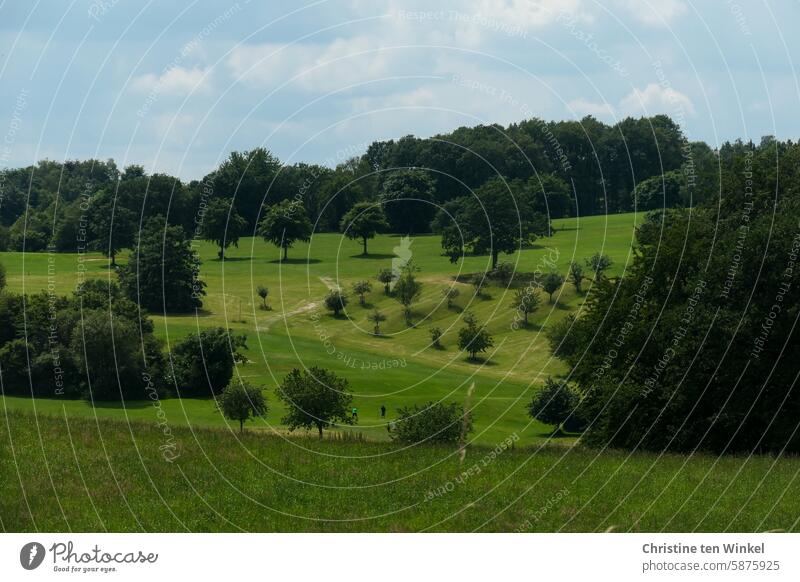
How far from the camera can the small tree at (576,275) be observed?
101938mm

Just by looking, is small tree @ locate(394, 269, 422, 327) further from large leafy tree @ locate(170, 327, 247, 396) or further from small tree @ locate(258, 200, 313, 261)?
large leafy tree @ locate(170, 327, 247, 396)

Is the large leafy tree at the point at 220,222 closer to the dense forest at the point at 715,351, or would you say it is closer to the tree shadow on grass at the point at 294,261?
the tree shadow on grass at the point at 294,261

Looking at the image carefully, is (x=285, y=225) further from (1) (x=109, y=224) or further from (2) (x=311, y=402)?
(2) (x=311, y=402)

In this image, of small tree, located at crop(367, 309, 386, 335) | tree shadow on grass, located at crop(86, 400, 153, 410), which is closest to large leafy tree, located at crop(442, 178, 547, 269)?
small tree, located at crop(367, 309, 386, 335)

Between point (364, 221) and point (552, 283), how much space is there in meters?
25.2

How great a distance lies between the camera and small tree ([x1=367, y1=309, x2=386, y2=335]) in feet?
317

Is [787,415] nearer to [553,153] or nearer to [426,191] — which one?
[426,191]

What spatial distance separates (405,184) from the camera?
400 ft

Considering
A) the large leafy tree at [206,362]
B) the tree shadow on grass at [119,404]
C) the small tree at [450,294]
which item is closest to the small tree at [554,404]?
the large leafy tree at [206,362]

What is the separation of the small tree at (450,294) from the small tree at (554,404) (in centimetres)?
3427

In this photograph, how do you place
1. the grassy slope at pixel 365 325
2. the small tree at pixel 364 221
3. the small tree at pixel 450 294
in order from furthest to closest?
the small tree at pixel 364 221 < the small tree at pixel 450 294 < the grassy slope at pixel 365 325

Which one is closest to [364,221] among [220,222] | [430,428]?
[220,222]

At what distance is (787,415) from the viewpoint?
128 ft

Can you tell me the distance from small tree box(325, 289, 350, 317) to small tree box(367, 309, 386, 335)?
139 inches
